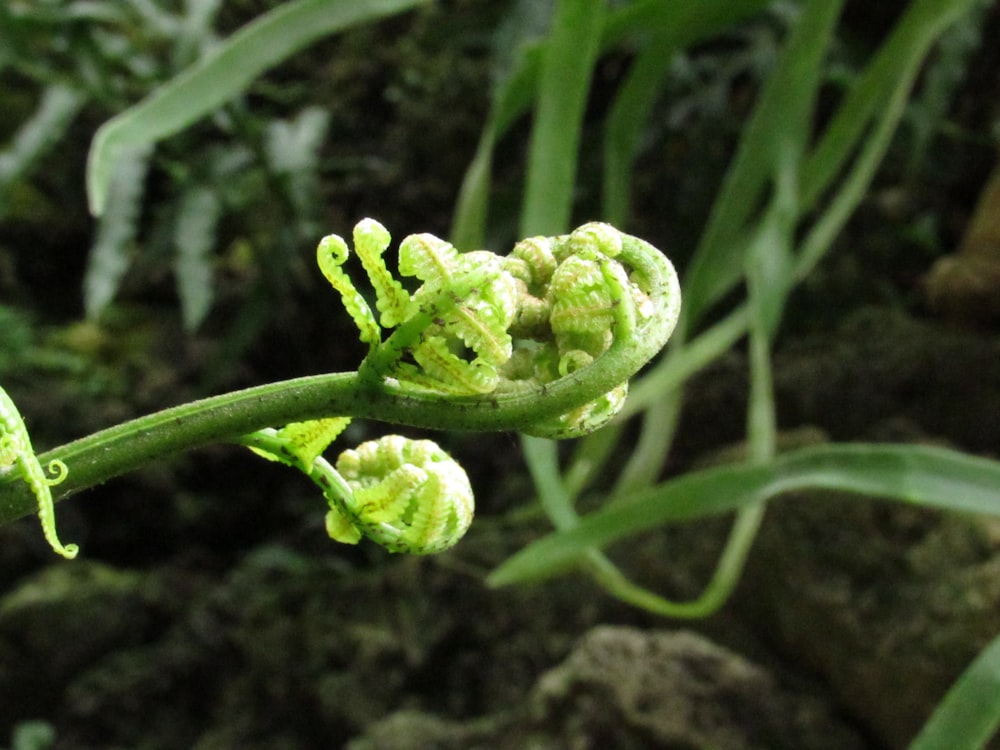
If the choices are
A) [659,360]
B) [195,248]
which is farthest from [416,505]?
[195,248]

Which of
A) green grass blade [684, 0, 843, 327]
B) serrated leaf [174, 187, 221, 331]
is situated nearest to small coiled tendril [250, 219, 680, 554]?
green grass blade [684, 0, 843, 327]

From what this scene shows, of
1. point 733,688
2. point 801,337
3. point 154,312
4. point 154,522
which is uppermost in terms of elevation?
point 154,312

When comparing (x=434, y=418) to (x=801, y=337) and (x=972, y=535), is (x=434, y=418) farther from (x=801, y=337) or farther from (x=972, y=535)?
(x=801, y=337)

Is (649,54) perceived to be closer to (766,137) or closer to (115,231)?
(766,137)

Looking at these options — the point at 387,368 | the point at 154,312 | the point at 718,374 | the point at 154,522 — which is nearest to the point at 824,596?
the point at 718,374

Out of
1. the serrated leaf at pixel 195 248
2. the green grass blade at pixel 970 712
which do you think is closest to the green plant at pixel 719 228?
the green grass blade at pixel 970 712

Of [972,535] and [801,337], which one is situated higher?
[801,337]
